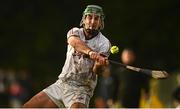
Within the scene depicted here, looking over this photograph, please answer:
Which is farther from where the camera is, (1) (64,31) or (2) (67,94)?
(1) (64,31)

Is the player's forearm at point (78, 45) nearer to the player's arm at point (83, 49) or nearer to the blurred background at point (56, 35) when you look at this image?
the player's arm at point (83, 49)

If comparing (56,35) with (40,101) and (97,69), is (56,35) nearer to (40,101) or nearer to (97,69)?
(40,101)

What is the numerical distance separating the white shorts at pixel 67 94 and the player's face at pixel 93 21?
87 cm

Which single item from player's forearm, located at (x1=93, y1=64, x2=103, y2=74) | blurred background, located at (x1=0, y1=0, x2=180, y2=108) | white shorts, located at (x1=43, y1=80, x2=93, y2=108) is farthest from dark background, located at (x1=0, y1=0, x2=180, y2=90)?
player's forearm, located at (x1=93, y1=64, x2=103, y2=74)

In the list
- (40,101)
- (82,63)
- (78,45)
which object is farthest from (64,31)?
(78,45)

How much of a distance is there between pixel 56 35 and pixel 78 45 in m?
17.4

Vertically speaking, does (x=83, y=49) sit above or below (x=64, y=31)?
above

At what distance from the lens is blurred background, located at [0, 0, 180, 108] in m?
27.7

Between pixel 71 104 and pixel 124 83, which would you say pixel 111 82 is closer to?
pixel 124 83

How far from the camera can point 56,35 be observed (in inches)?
1145

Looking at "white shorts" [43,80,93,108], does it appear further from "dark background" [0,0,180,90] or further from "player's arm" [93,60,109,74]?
"dark background" [0,0,180,90]

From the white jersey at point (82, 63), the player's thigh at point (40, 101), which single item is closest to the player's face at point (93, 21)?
the white jersey at point (82, 63)

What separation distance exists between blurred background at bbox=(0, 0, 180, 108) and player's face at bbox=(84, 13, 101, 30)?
1317cm

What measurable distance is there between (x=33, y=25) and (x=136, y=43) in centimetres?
396
